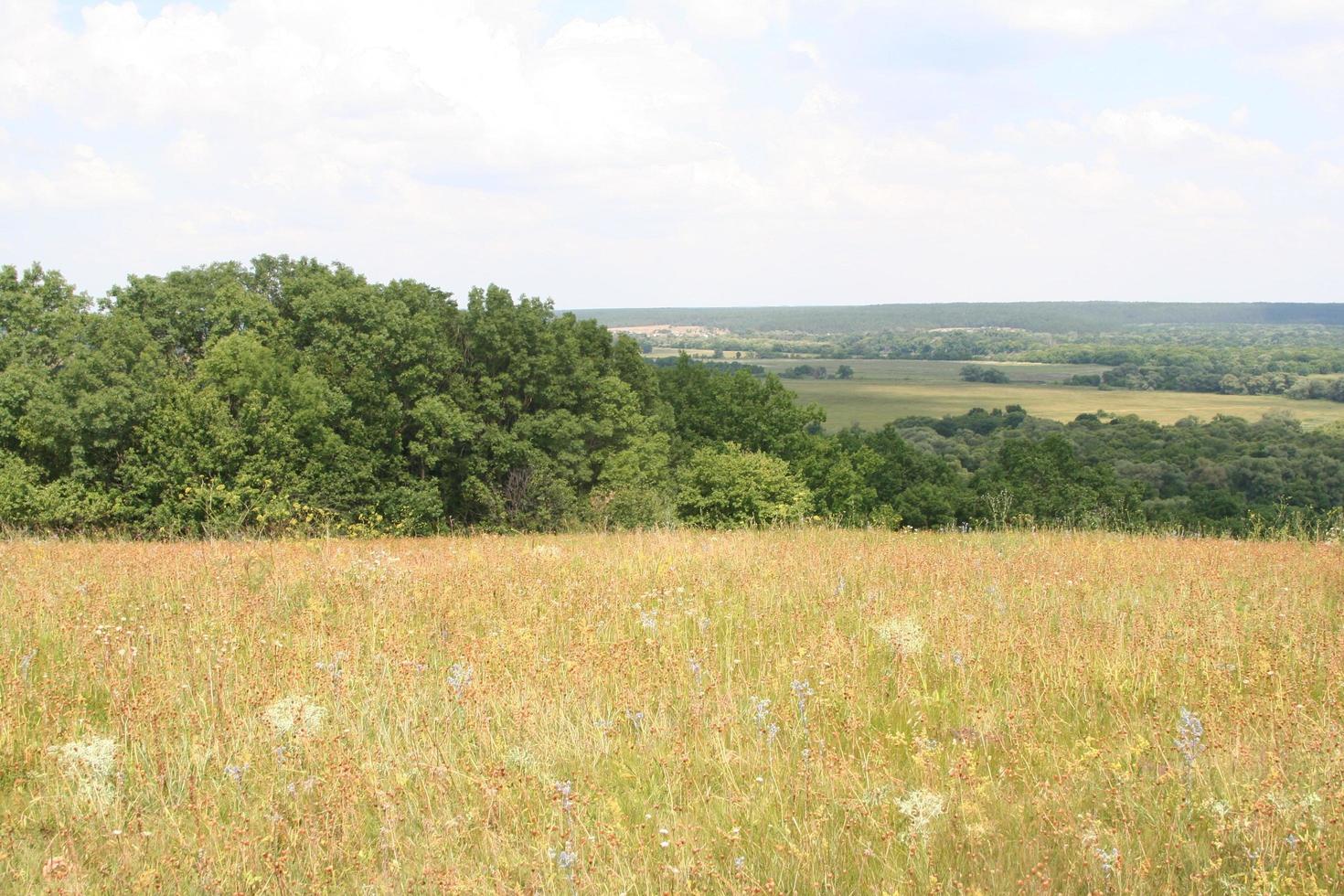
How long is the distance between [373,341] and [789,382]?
383ft

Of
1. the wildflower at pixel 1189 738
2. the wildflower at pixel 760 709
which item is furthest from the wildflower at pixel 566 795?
the wildflower at pixel 1189 738

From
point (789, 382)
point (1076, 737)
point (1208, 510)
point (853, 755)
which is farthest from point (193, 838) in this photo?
point (789, 382)

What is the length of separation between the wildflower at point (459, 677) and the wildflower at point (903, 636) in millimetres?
2627

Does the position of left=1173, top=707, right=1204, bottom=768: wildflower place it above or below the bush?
above

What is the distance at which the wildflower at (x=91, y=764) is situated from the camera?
3.76 metres

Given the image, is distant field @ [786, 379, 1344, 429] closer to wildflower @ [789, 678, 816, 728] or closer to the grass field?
the grass field

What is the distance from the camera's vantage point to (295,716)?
455 centimetres

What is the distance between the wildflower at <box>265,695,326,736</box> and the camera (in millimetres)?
4391

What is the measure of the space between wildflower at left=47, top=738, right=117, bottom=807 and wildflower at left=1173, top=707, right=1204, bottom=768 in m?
4.47

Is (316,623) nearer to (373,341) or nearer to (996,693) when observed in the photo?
(996,693)

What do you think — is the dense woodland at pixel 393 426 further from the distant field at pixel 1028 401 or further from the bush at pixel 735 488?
the distant field at pixel 1028 401

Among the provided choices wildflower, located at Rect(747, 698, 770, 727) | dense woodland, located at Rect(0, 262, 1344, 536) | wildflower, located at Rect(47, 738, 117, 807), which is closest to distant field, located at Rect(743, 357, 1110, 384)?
dense woodland, located at Rect(0, 262, 1344, 536)

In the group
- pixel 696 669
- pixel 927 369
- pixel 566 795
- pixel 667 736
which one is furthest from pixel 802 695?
pixel 927 369

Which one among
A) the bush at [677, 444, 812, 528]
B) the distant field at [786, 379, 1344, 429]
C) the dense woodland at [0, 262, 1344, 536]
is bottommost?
the distant field at [786, 379, 1344, 429]
